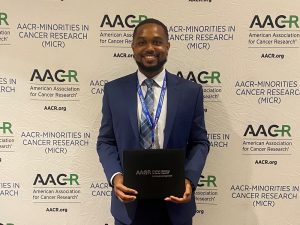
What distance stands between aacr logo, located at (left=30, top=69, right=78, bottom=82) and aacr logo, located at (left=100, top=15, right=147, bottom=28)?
33 cm

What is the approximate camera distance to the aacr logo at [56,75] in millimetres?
1930

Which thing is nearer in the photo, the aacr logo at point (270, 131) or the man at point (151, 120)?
the man at point (151, 120)

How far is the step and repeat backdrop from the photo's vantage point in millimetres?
1882

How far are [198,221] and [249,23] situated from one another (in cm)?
121

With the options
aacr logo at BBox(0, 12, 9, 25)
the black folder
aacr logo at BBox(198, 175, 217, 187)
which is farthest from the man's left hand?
aacr logo at BBox(0, 12, 9, 25)

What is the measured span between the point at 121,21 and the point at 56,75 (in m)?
0.49

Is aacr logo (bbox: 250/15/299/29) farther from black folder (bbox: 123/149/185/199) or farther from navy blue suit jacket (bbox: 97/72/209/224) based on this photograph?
black folder (bbox: 123/149/185/199)

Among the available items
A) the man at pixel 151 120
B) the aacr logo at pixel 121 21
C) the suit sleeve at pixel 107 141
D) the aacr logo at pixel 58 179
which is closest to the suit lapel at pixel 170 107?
the man at pixel 151 120

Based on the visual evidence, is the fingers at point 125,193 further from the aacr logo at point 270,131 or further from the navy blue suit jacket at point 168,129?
the aacr logo at point 270,131

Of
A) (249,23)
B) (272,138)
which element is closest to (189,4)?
(249,23)

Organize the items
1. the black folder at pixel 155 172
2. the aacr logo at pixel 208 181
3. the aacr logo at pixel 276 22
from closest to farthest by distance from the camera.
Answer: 1. the black folder at pixel 155 172
2. the aacr logo at pixel 276 22
3. the aacr logo at pixel 208 181

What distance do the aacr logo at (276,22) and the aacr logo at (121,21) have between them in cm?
65

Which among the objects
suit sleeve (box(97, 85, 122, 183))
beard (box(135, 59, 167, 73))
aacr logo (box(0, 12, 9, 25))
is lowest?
suit sleeve (box(97, 85, 122, 183))

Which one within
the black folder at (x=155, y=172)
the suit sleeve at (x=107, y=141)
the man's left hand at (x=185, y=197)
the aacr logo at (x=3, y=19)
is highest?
the aacr logo at (x=3, y=19)
